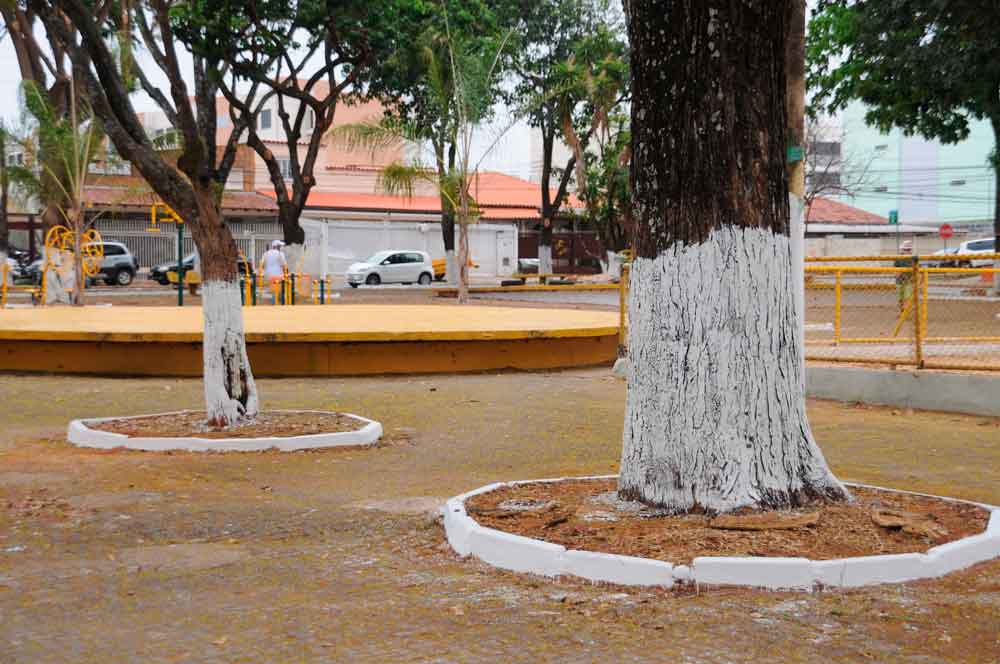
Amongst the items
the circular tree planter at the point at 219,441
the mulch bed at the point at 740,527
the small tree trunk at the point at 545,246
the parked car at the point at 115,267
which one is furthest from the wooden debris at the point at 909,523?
the parked car at the point at 115,267

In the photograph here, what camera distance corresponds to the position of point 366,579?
15.7 ft

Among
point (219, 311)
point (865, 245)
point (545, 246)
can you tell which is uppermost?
point (865, 245)

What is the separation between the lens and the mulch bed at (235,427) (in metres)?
8.46

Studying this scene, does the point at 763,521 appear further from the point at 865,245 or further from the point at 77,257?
the point at 865,245

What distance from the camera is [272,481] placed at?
23.2 feet

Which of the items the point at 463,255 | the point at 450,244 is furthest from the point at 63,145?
the point at 450,244

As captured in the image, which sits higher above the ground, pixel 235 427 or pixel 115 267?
pixel 115 267

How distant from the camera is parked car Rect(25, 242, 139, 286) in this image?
38.9 meters

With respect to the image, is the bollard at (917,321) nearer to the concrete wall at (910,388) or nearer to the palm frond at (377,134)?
the concrete wall at (910,388)

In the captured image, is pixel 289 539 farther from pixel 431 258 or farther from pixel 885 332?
pixel 431 258

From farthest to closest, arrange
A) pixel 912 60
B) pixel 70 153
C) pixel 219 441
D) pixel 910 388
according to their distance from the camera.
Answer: pixel 70 153, pixel 912 60, pixel 910 388, pixel 219 441

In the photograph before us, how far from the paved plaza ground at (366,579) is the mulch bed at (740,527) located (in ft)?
0.85

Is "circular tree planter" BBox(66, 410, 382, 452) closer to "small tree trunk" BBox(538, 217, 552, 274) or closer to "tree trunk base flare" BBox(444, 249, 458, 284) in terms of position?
"tree trunk base flare" BBox(444, 249, 458, 284)

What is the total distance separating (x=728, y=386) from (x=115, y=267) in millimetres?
36582
